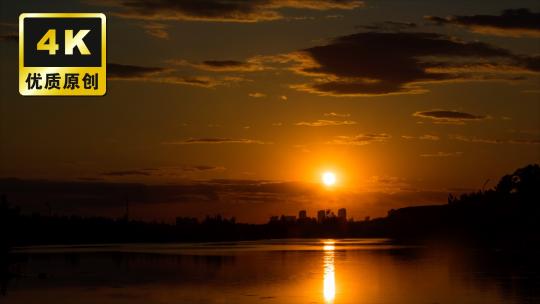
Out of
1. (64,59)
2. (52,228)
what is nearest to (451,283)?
(64,59)

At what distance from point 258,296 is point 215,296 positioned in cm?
268

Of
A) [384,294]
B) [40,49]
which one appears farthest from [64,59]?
[384,294]

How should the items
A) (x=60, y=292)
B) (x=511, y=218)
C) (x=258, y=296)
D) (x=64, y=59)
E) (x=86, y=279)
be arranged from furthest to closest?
(x=511, y=218), (x=86, y=279), (x=60, y=292), (x=258, y=296), (x=64, y=59)

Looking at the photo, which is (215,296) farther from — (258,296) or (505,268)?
(505,268)

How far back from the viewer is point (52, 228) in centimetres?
19200

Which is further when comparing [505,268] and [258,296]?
[505,268]

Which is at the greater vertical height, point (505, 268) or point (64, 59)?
point (64, 59)

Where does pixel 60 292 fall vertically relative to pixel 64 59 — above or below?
below

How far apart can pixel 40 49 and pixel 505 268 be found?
170 ft

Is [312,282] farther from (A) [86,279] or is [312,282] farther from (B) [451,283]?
(A) [86,279]

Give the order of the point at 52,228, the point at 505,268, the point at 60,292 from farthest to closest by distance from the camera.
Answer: the point at 52,228
the point at 505,268
the point at 60,292

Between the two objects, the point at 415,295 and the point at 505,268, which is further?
the point at 505,268

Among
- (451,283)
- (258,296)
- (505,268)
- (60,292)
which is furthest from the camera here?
(505,268)

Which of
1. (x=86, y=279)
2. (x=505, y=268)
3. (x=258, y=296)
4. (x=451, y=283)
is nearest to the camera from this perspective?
(x=258, y=296)
